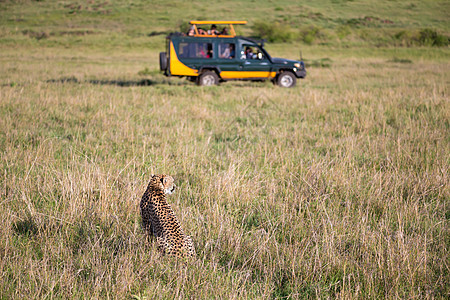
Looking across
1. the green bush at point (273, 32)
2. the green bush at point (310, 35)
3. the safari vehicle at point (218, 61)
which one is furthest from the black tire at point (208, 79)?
the green bush at point (273, 32)

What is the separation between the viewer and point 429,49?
98.3 feet

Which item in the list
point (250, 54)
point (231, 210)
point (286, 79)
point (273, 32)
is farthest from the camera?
point (273, 32)

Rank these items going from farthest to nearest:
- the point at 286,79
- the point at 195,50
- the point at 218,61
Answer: the point at 286,79
the point at 218,61
the point at 195,50

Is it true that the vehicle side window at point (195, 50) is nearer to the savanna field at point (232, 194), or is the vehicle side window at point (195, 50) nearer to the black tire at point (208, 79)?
the black tire at point (208, 79)

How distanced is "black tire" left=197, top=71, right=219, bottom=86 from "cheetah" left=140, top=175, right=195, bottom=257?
1139 cm

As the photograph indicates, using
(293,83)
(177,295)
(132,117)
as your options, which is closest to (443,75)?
(293,83)

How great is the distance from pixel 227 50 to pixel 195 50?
1116mm

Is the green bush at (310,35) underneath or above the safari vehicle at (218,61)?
above

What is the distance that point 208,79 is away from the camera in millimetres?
14375

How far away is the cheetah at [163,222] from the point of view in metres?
2.68

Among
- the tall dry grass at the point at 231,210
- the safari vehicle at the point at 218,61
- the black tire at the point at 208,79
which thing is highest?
the safari vehicle at the point at 218,61

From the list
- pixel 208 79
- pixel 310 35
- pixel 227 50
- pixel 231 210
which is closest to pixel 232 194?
pixel 231 210

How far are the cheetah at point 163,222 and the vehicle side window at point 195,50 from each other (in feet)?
37.5

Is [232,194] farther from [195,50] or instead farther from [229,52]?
[229,52]
